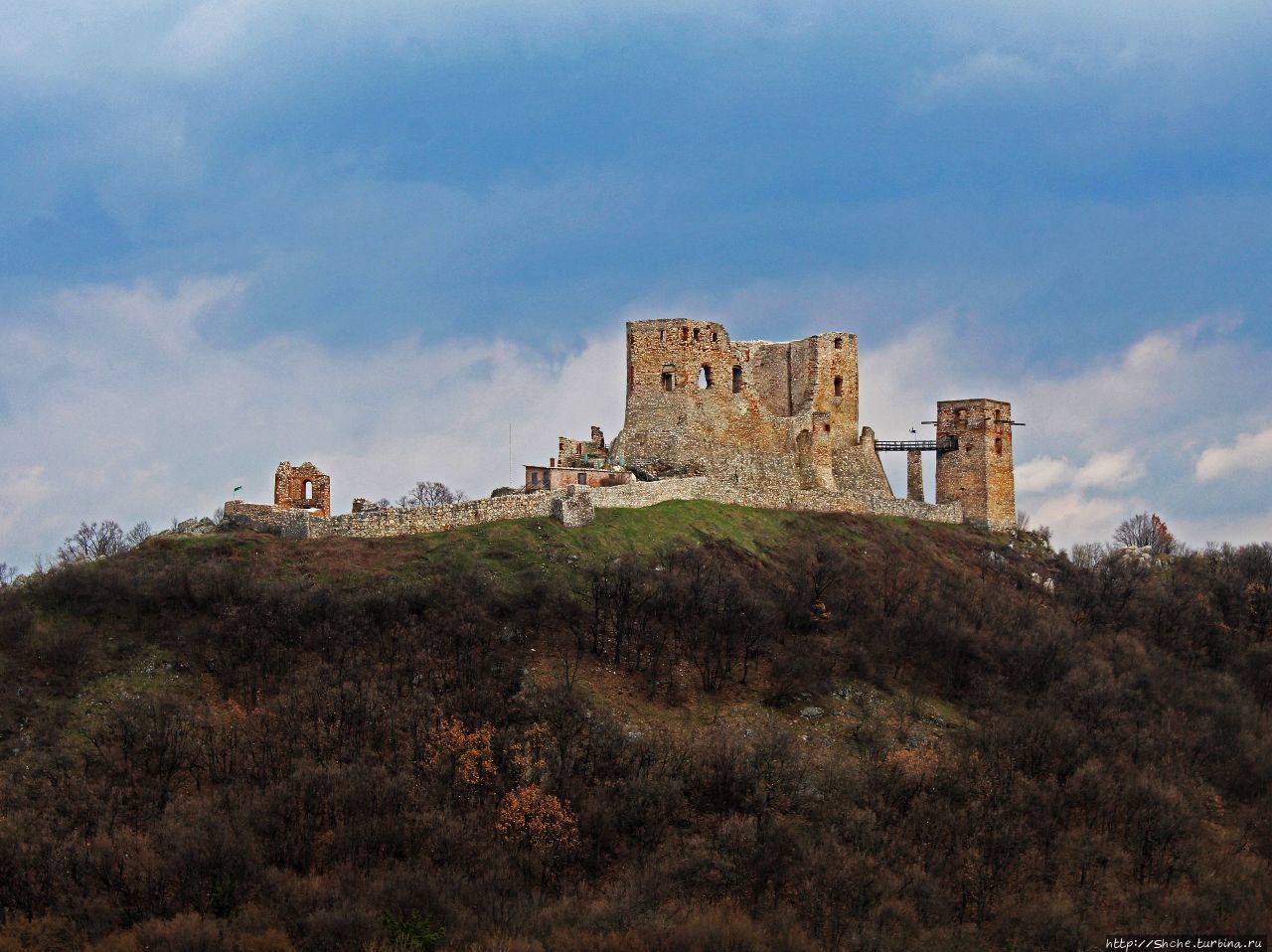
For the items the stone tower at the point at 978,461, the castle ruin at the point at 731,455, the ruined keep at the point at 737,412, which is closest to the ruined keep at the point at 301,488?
the castle ruin at the point at 731,455

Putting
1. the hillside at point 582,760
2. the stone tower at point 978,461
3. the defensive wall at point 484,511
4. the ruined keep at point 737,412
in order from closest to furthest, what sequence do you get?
the hillside at point 582,760, the defensive wall at point 484,511, the ruined keep at point 737,412, the stone tower at point 978,461

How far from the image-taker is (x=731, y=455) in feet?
192

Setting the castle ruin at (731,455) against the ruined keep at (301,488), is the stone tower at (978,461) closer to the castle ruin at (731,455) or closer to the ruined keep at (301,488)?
the castle ruin at (731,455)

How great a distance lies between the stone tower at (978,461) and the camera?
65.2 meters

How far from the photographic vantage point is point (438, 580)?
42.0m

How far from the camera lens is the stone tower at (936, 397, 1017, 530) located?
214 feet

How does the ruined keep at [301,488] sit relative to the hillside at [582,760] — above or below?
above

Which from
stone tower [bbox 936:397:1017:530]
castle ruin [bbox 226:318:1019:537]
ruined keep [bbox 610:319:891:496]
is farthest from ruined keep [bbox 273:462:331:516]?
stone tower [bbox 936:397:1017:530]

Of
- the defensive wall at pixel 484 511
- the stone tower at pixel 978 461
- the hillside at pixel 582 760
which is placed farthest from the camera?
the stone tower at pixel 978 461

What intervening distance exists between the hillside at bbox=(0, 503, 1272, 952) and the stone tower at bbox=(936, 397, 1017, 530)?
51.6 ft

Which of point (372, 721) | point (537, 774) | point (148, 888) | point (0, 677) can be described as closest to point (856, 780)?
point (537, 774)

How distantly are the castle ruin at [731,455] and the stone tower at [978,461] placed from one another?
64mm

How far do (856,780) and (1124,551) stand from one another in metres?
34.2

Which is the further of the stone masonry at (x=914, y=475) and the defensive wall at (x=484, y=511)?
the stone masonry at (x=914, y=475)
